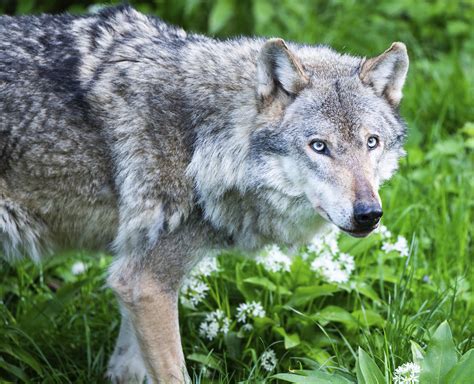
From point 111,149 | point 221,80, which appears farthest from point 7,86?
point 221,80

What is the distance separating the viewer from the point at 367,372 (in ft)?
12.6

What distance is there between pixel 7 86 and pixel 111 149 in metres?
0.62

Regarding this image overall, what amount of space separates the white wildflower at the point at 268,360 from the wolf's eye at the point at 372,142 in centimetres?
134

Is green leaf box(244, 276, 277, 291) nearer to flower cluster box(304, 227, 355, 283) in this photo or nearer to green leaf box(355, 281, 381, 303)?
flower cluster box(304, 227, 355, 283)

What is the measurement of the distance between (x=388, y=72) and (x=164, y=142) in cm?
123

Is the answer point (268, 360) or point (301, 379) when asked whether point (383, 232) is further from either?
point (301, 379)

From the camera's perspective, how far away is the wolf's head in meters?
3.96

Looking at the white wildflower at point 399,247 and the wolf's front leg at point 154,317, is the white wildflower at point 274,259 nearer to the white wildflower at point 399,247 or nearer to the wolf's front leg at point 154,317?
the white wildflower at point 399,247

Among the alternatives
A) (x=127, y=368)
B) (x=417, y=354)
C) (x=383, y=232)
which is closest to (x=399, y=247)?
(x=383, y=232)

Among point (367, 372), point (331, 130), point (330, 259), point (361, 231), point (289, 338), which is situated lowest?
point (289, 338)

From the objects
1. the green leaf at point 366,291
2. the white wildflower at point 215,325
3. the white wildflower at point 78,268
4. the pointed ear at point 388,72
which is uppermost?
the pointed ear at point 388,72

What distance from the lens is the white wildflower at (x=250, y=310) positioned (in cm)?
482

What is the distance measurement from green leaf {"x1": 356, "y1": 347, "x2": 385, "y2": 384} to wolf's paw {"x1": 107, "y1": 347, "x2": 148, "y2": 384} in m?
1.48

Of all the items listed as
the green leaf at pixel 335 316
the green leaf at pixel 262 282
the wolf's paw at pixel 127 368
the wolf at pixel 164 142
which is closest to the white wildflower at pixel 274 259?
the green leaf at pixel 262 282
